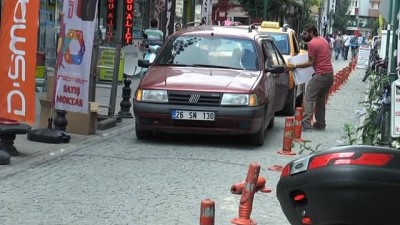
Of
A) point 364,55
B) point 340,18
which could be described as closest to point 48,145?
point 364,55

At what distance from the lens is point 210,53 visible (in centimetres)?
1042

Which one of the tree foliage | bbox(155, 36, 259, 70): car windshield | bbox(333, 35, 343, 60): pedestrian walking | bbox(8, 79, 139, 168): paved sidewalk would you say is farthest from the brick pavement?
the tree foliage

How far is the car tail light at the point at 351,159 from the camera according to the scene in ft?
8.81

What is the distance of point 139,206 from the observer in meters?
6.26

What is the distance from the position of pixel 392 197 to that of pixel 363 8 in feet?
424

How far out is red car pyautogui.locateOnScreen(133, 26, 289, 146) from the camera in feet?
30.5

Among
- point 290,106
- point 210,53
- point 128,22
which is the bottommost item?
point 290,106

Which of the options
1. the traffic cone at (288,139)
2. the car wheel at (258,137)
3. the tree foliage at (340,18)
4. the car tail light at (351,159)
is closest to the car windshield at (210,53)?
the car wheel at (258,137)

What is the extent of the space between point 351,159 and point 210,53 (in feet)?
25.6

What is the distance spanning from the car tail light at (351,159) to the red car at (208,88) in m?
6.49

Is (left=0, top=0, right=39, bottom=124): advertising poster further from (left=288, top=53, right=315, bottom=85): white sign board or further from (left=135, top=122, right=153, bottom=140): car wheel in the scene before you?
(left=288, top=53, right=315, bottom=85): white sign board

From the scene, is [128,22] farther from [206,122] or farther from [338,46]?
[338,46]

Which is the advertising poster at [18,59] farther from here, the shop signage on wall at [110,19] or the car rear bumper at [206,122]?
the shop signage on wall at [110,19]

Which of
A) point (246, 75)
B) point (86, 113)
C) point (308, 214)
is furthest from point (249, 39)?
Answer: point (308, 214)
